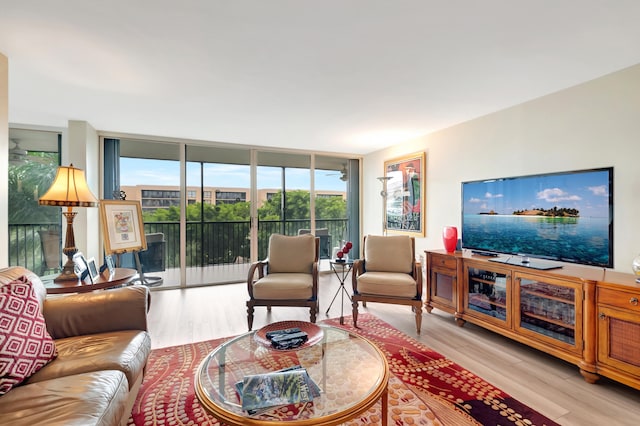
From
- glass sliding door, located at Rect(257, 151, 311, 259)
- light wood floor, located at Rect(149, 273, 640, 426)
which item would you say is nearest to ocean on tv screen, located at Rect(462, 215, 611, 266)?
light wood floor, located at Rect(149, 273, 640, 426)

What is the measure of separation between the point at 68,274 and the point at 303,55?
2483 mm

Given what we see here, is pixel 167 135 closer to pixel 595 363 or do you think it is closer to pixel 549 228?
pixel 549 228

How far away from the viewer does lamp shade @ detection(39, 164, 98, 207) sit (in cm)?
222

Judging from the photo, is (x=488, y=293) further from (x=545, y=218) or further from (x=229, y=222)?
(x=229, y=222)

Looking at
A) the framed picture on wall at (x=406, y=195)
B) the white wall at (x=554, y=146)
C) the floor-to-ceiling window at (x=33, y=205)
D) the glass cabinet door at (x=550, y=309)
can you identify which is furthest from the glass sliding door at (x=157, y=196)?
the glass cabinet door at (x=550, y=309)

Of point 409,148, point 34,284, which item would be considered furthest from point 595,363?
point 34,284

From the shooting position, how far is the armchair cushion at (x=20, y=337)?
50.3 inches

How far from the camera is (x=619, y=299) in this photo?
190 cm

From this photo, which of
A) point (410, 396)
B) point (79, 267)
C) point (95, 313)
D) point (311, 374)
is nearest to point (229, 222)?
point (79, 267)

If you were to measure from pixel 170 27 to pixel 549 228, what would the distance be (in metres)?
3.31

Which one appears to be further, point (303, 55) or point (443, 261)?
point (443, 261)

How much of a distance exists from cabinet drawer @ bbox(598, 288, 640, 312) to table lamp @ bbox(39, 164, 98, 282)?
387 centimetres

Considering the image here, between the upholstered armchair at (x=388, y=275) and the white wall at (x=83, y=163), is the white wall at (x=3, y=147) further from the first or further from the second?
the upholstered armchair at (x=388, y=275)

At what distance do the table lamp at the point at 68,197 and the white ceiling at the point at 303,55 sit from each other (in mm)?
823
